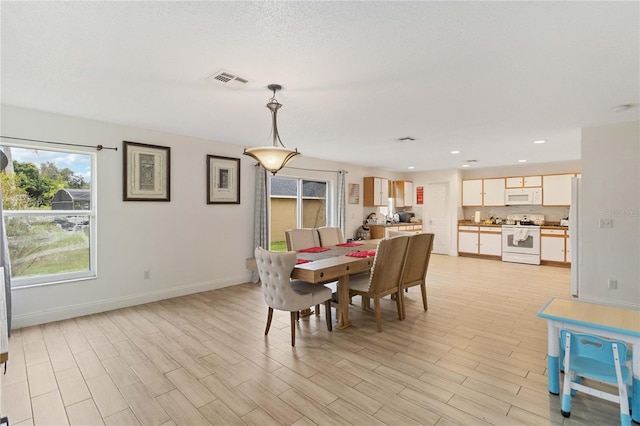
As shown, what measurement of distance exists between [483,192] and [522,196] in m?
0.88

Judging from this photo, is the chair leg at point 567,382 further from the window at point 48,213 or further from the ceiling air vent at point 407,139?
the window at point 48,213

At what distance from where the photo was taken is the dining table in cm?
291

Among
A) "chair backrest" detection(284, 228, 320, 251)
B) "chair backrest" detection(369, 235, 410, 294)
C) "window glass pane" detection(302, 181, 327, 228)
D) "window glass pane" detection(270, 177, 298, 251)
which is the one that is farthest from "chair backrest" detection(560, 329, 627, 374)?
"window glass pane" detection(302, 181, 327, 228)

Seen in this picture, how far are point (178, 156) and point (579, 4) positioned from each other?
455 centimetres

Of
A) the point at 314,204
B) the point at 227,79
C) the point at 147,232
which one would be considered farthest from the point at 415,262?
the point at 147,232

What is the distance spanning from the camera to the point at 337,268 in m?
3.07

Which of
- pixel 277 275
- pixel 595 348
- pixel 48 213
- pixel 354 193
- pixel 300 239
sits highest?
pixel 354 193

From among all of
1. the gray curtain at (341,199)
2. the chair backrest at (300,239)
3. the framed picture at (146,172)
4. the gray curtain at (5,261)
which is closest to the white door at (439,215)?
the gray curtain at (341,199)

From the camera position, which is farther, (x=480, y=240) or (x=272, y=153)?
(x=480, y=240)

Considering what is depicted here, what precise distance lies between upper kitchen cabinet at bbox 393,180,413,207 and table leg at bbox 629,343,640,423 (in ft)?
23.1

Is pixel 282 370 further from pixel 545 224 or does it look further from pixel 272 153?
pixel 545 224

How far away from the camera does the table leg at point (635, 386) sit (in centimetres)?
183

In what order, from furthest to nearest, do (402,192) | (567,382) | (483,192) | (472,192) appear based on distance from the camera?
(402,192), (472,192), (483,192), (567,382)

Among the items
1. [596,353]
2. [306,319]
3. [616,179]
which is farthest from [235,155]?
[616,179]
